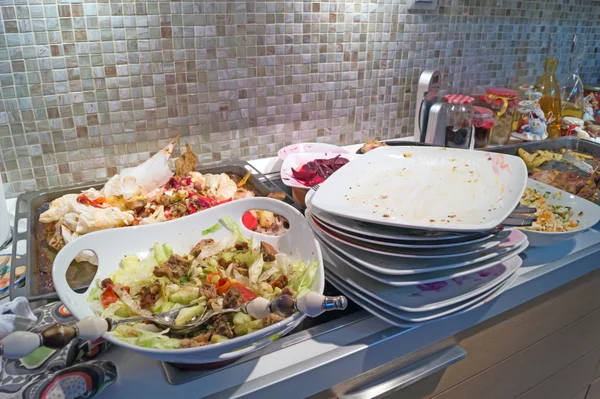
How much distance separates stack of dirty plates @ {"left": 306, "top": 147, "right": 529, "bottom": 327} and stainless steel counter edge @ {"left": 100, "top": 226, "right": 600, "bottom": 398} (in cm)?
4

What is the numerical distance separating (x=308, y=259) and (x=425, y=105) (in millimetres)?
896

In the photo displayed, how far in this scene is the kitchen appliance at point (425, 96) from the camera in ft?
4.73

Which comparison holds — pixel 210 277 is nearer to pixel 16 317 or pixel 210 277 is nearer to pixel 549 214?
pixel 16 317

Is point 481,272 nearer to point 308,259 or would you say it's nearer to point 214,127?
point 308,259

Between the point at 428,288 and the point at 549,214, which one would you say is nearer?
the point at 428,288

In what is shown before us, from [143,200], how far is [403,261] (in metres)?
0.61

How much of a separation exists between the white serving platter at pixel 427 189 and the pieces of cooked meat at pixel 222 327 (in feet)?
0.80

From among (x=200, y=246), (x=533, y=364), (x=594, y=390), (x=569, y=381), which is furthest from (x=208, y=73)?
(x=594, y=390)

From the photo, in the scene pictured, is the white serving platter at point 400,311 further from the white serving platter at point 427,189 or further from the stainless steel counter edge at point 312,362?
the white serving platter at point 427,189

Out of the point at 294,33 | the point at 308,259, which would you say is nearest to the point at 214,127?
the point at 294,33

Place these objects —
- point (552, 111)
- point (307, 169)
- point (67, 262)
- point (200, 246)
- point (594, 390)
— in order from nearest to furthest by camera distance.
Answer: point (67, 262), point (200, 246), point (307, 169), point (594, 390), point (552, 111)

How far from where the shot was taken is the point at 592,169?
1301mm

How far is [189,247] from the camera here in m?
0.80

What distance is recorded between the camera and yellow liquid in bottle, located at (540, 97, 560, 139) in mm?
1675
